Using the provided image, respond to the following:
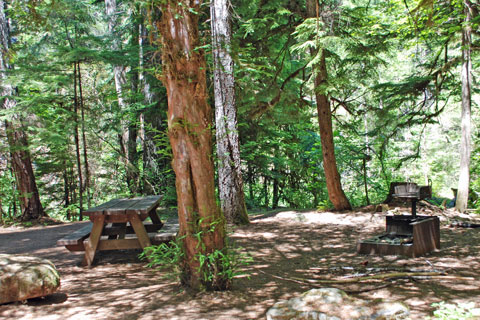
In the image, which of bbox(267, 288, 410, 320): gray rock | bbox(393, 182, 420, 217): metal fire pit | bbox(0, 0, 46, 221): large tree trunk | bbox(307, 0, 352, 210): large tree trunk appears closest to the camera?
bbox(267, 288, 410, 320): gray rock

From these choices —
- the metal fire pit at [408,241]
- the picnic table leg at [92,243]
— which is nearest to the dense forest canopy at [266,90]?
the picnic table leg at [92,243]

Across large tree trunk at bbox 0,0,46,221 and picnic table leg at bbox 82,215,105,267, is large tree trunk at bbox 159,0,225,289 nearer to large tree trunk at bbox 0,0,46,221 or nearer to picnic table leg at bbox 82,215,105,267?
picnic table leg at bbox 82,215,105,267

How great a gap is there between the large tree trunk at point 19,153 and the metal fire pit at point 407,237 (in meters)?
10.5

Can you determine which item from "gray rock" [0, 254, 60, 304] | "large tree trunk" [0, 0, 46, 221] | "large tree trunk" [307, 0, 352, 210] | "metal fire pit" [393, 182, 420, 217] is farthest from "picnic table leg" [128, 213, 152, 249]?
"large tree trunk" [0, 0, 46, 221]

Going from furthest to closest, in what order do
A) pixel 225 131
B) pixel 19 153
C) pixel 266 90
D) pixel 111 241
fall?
pixel 19 153 < pixel 266 90 < pixel 225 131 < pixel 111 241

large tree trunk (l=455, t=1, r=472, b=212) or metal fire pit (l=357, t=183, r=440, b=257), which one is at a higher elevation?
large tree trunk (l=455, t=1, r=472, b=212)

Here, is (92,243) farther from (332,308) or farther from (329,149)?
(329,149)

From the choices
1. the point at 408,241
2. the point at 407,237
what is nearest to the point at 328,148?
the point at 407,237

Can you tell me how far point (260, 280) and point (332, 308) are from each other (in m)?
1.55

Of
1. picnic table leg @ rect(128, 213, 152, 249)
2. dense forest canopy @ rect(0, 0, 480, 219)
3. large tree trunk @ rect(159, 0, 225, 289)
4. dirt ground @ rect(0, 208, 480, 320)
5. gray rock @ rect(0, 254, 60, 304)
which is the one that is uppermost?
dense forest canopy @ rect(0, 0, 480, 219)

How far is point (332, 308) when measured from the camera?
3.32 meters

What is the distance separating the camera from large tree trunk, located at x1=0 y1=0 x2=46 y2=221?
11.7 meters

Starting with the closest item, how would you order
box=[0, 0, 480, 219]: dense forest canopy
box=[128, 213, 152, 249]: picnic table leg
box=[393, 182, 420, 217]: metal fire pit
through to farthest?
box=[128, 213, 152, 249]: picnic table leg, box=[393, 182, 420, 217]: metal fire pit, box=[0, 0, 480, 219]: dense forest canopy

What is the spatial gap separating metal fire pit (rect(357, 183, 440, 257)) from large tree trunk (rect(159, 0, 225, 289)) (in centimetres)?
323
